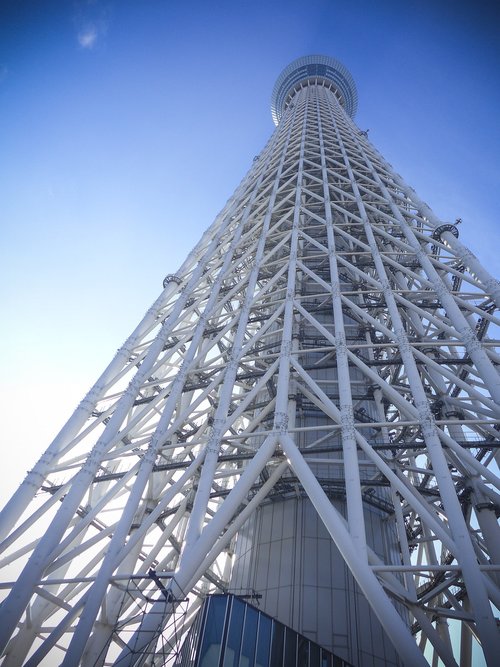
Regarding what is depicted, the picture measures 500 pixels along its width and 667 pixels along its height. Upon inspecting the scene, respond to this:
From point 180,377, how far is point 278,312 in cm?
471

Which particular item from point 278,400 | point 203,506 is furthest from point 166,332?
point 203,506

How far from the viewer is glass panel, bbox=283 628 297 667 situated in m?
9.34

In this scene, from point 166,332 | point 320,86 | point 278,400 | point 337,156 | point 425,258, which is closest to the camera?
point 278,400

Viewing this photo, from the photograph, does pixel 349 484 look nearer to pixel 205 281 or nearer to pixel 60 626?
pixel 60 626

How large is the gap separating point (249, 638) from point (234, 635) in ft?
1.47

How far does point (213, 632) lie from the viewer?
8500 mm

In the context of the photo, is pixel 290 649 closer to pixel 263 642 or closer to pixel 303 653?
pixel 303 653

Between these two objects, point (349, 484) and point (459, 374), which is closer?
point (349, 484)

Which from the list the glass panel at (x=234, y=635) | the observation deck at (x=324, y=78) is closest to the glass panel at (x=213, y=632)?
the glass panel at (x=234, y=635)

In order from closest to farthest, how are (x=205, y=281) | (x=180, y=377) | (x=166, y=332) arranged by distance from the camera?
(x=180, y=377)
(x=166, y=332)
(x=205, y=281)

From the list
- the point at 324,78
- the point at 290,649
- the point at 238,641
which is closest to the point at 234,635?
the point at 238,641

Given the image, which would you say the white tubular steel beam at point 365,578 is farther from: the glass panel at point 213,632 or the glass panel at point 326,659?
the glass panel at point 326,659

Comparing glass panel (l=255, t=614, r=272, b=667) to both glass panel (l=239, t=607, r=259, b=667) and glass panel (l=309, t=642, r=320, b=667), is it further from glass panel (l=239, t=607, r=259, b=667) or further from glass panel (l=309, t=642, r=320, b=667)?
glass panel (l=309, t=642, r=320, b=667)

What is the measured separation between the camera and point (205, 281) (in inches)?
960
